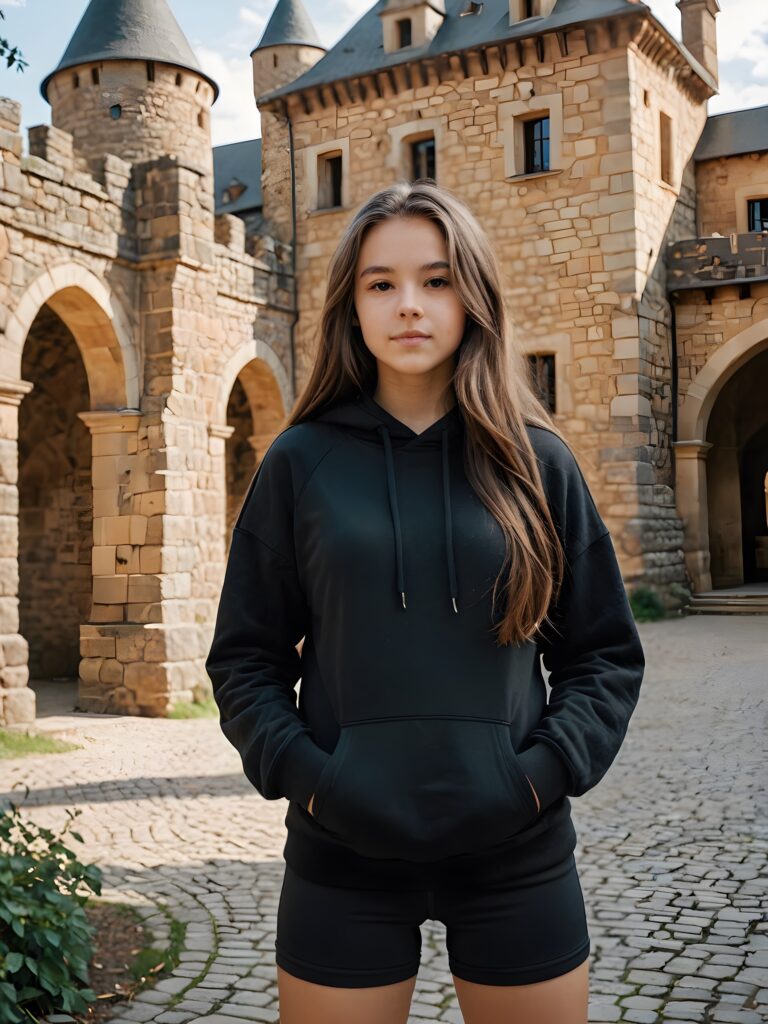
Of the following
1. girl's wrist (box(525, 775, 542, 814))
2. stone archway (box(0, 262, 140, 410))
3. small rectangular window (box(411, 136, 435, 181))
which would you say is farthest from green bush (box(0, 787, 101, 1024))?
small rectangular window (box(411, 136, 435, 181))

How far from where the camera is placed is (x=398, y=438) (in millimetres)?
1643

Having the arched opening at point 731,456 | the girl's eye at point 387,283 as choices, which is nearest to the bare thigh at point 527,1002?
the girl's eye at point 387,283

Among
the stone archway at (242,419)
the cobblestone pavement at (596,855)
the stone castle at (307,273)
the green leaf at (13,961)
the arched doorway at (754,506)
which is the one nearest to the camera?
the green leaf at (13,961)

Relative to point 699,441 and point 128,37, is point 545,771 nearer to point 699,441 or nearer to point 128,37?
point 699,441

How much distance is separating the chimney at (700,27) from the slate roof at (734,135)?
73cm

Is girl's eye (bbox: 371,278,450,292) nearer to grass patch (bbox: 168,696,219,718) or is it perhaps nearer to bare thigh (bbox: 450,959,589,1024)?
bare thigh (bbox: 450,959,589,1024)

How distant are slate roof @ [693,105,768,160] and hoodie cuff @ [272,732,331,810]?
662 inches

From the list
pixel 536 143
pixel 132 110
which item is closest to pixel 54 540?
pixel 132 110

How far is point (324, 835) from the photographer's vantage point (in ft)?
4.98

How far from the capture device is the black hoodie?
1462 mm

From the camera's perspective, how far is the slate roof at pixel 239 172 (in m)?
21.5

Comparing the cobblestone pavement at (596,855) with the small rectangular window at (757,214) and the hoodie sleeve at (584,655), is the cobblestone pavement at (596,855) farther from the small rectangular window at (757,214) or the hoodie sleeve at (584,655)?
the small rectangular window at (757,214)

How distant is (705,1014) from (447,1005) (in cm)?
80

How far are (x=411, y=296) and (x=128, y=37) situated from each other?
16089 mm
